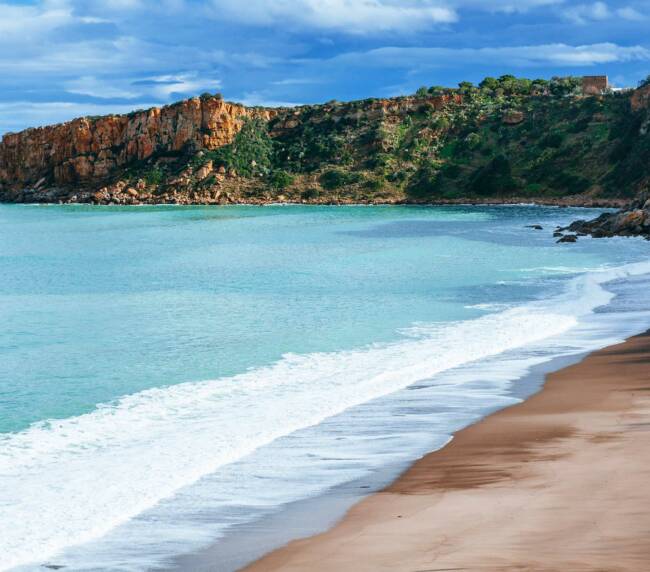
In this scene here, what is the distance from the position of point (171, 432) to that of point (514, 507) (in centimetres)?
476

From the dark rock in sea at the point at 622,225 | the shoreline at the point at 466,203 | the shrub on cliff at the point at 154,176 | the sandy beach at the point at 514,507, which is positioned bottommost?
the sandy beach at the point at 514,507

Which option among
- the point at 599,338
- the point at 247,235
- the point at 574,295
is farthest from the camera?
the point at 247,235

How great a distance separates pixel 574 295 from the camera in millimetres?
21828

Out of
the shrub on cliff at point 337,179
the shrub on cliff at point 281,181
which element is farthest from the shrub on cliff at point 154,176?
the shrub on cliff at point 337,179

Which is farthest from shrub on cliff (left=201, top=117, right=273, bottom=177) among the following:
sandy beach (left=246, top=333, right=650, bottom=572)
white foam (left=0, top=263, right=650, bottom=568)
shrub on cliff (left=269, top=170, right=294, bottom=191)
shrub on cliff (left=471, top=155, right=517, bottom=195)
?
sandy beach (left=246, top=333, right=650, bottom=572)

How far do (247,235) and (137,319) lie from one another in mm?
30538

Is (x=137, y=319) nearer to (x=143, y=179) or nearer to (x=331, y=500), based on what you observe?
(x=331, y=500)

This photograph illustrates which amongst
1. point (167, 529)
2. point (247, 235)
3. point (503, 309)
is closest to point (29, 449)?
point (167, 529)

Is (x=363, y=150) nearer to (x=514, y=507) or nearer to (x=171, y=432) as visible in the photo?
(x=171, y=432)

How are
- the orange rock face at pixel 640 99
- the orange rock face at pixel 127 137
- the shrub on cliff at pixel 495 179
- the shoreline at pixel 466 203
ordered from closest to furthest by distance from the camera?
the shoreline at pixel 466 203
the orange rock face at pixel 640 99
the shrub on cliff at pixel 495 179
the orange rock face at pixel 127 137

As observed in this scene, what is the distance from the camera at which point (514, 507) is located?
6344 millimetres

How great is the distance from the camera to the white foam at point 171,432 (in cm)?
704

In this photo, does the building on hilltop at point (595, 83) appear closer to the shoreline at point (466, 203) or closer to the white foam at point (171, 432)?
the shoreline at point (466, 203)

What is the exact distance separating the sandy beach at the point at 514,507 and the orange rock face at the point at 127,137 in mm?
100570
